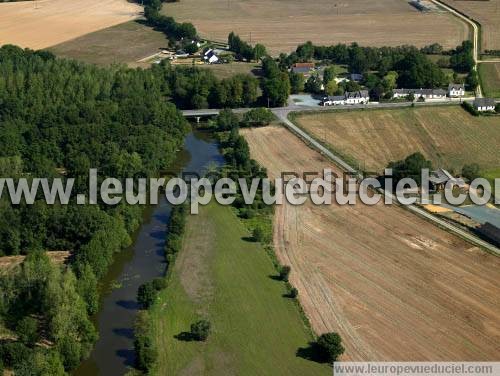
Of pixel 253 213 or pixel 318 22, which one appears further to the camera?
pixel 318 22

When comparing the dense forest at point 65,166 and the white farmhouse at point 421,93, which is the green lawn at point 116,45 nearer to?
the dense forest at point 65,166

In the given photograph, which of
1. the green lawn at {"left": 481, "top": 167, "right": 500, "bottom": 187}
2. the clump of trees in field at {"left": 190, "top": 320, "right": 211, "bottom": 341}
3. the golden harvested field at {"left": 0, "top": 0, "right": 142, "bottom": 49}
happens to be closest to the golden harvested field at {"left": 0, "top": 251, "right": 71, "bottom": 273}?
the clump of trees in field at {"left": 190, "top": 320, "right": 211, "bottom": 341}

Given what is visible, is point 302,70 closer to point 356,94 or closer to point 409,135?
point 356,94

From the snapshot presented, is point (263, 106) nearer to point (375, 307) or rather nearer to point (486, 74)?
point (486, 74)

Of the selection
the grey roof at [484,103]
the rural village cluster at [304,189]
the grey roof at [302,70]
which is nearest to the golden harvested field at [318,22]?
the grey roof at [302,70]

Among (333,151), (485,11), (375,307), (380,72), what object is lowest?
(375,307)

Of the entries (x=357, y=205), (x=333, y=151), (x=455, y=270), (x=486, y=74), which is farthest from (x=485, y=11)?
(x=455, y=270)

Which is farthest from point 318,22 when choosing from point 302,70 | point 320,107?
point 320,107
